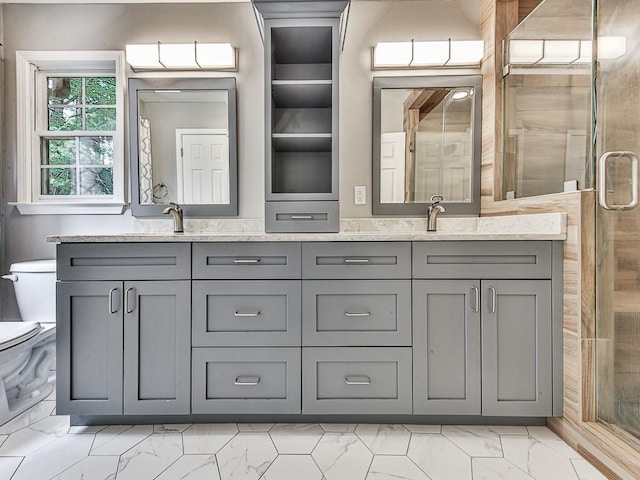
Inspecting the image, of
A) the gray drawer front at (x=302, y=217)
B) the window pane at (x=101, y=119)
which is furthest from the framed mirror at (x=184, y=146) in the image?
the gray drawer front at (x=302, y=217)

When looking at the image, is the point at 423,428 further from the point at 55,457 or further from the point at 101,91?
the point at 101,91

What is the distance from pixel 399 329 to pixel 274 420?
0.73 meters

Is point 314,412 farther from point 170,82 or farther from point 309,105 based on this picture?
point 170,82

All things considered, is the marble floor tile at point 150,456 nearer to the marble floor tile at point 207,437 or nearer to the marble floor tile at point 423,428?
the marble floor tile at point 207,437

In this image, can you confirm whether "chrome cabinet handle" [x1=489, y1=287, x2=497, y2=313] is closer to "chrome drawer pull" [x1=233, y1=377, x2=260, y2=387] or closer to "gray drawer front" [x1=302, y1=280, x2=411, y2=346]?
"gray drawer front" [x1=302, y1=280, x2=411, y2=346]

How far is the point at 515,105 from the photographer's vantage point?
2.00 metres

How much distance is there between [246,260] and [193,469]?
0.84 m

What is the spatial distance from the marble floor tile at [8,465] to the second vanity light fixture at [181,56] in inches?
82.9

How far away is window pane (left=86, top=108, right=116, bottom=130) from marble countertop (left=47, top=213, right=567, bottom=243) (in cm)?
69

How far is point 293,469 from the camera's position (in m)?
1.36

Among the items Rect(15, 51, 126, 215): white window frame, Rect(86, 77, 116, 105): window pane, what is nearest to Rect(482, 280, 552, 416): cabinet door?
Rect(15, 51, 126, 215): white window frame

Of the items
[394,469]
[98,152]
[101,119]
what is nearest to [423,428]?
[394,469]

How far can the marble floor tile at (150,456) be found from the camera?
134cm

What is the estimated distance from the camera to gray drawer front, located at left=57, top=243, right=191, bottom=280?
5.25 feet
